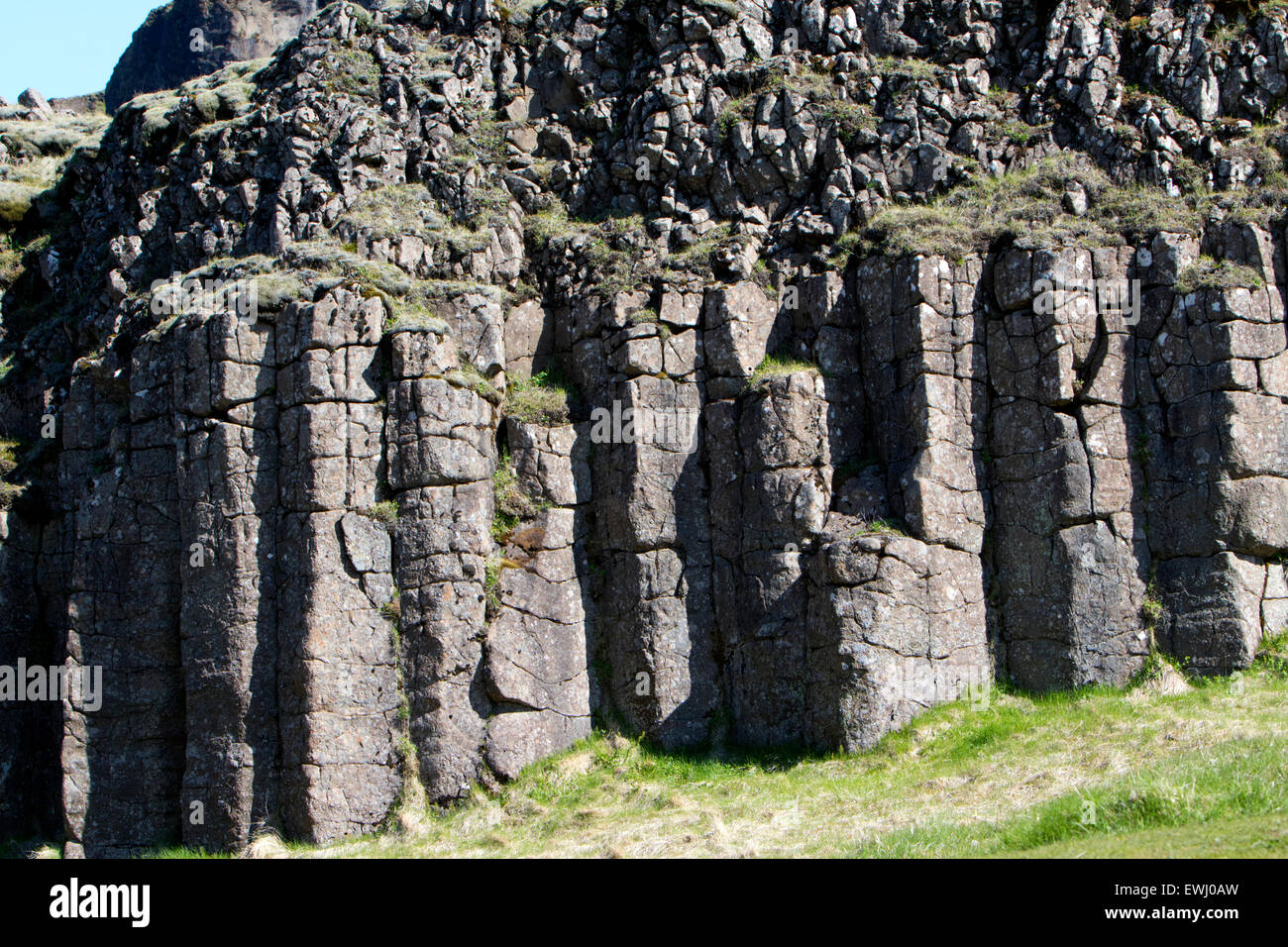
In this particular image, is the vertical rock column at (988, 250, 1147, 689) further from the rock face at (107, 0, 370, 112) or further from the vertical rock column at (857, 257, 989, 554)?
the rock face at (107, 0, 370, 112)

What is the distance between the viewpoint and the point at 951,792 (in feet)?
58.2

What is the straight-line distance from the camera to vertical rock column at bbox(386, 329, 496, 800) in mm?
20172

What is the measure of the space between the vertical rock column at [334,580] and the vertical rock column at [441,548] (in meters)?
0.40

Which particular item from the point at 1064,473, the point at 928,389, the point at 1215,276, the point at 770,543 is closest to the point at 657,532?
the point at 770,543

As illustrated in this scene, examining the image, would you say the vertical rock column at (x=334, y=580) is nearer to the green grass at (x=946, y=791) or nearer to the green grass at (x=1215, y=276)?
the green grass at (x=946, y=791)

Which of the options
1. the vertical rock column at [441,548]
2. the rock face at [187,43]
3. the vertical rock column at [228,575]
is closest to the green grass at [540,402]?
the vertical rock column at [441,548]

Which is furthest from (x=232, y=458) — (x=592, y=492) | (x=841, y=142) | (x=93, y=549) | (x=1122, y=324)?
(x=1122, y=324)

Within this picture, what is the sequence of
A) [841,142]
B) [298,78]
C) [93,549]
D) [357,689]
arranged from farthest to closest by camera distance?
1. [298,78]
2. [841,142]
3. [93,549]
4. [357,689]

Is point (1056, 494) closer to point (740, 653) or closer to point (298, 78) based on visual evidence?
point (740, 653)

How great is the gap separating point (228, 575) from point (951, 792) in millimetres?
12201

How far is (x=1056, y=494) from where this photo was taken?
20.8 metres

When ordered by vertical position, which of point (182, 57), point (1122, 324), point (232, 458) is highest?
point (182, 57)

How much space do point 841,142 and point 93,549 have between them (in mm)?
16077

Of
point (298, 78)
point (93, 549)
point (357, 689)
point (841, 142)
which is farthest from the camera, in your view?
point (298, 78)
